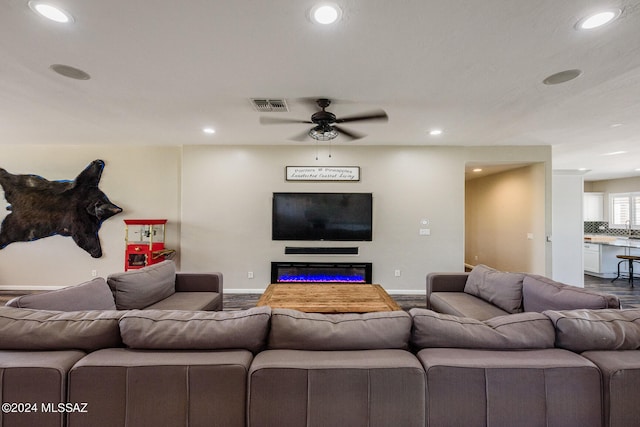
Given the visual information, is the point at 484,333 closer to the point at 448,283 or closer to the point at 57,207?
the point at 448,283

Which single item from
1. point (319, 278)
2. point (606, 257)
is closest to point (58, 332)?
point (319, 278)

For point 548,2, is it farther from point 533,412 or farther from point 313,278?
point 313,278

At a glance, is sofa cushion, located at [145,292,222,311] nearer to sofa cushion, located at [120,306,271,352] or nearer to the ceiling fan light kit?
sofa cushion, located at [120,306,271,352]

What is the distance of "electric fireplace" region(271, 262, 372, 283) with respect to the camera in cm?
453

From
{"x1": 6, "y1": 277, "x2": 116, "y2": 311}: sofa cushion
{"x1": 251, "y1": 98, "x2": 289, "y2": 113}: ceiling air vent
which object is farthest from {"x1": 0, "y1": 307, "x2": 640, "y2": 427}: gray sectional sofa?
{"x1": 251, "y1": 98, "x2": 289, "y2": 113}: ceiling air vent

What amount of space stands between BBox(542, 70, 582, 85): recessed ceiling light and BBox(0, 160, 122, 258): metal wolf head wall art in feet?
20.1

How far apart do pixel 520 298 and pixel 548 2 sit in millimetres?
2325

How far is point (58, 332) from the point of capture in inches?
46.6

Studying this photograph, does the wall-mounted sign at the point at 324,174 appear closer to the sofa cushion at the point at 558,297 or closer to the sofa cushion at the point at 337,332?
the sofa cushion at the point at 558,297

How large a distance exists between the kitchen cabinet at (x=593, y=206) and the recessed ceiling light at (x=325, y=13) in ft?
32.4

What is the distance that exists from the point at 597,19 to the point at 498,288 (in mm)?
2204

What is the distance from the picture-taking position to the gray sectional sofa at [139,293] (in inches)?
72.1

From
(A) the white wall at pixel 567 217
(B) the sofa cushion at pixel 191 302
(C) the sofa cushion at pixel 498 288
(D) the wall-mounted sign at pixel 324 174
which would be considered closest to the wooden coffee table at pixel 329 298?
(B) the sofa cushion at pixel 191 302

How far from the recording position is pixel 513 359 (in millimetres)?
1113
